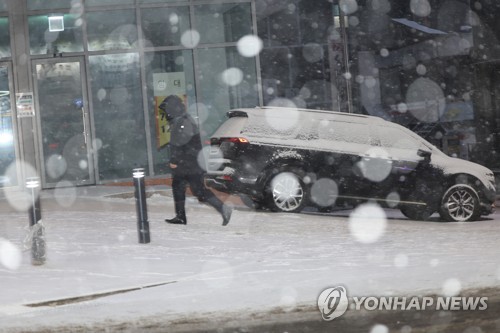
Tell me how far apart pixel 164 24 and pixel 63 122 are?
11.5 ft

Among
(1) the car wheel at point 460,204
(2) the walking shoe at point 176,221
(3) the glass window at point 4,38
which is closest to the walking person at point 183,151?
(2) the walking shoe at point 176,221

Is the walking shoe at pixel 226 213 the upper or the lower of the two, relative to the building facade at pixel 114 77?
lower

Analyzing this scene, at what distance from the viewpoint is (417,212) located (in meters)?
13.6

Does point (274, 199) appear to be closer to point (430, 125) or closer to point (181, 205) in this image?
point (181, 205)

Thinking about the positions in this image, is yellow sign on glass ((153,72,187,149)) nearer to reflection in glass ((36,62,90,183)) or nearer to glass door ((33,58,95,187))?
glass door ((33,58,95,187))

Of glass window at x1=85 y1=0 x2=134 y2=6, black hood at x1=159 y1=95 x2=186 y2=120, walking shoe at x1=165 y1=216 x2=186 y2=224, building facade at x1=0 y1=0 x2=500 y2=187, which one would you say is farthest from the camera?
glass window at x1=85 y1=0 x2=134 y2=6

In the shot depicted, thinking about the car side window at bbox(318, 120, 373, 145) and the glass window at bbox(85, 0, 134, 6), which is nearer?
the car side window at bbox(318, 120, 373, 145)

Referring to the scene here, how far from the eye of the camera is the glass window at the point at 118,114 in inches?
730

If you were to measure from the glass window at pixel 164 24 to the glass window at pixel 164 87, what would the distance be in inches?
13.1

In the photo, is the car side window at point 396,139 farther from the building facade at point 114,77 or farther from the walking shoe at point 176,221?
the building facade at point 114,77

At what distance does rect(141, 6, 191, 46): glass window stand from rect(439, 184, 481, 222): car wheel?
859 centimetres

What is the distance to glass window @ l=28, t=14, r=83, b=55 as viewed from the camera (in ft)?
59.9

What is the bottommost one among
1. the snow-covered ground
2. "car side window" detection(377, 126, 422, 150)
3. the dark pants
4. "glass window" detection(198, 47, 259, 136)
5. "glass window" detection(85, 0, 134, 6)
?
the snow-covered ground

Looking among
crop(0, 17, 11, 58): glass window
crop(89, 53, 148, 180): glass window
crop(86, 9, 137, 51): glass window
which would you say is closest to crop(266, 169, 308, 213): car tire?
crop(89, 53, 148, 180): glass window
